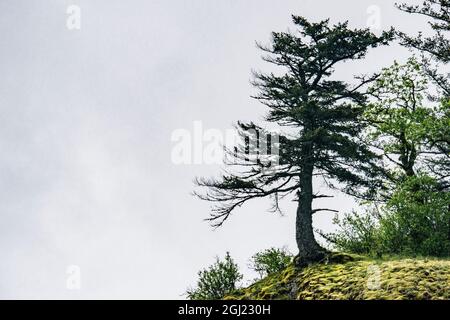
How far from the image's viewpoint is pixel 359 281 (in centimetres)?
1482

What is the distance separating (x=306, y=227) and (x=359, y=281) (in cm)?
505

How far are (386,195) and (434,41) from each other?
9.15 meters

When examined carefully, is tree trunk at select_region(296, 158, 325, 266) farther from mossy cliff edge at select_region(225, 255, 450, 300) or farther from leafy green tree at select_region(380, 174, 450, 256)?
leafy green tree at select_region(380, 174, 450, 256)

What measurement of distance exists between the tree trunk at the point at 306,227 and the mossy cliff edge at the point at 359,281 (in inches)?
24.4

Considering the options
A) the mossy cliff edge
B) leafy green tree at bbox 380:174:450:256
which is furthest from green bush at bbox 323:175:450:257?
the mossy cliff edge

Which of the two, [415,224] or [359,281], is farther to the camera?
[415,224]

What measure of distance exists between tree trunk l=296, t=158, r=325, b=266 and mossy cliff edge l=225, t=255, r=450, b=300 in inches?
24.4

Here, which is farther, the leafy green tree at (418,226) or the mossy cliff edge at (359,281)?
the leafy green tree at (418,226)

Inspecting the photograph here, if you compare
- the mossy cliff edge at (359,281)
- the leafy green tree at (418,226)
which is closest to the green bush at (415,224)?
the leafy green tree at (418,226)

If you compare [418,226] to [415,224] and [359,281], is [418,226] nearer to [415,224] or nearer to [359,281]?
[415,224]

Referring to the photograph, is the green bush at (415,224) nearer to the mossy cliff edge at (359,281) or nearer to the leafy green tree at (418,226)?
the leafy green tree at (418,226)

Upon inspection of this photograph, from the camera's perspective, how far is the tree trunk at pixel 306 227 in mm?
19109

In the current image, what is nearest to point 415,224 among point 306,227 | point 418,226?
point 418,226
